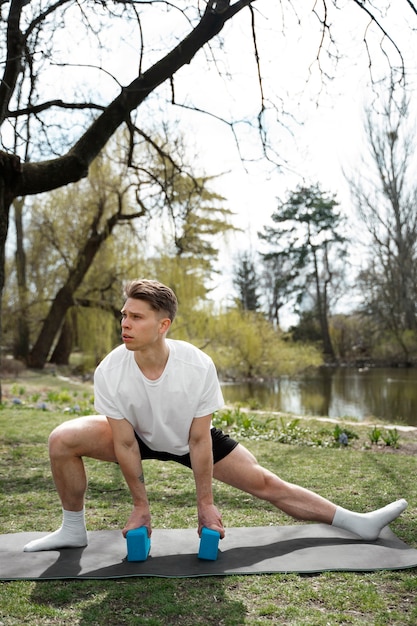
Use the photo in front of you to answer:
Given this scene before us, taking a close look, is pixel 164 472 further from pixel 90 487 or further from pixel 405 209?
pixel 405 209

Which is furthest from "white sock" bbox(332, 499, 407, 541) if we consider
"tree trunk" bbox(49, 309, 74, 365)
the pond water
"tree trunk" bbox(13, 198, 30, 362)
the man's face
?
"tree trunk" bbox(49, 309, 74, 365)

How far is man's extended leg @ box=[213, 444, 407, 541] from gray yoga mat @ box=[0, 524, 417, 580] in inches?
2.7

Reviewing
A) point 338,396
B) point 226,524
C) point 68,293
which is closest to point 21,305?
point 68,293

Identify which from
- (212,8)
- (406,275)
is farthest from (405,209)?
(212,8)

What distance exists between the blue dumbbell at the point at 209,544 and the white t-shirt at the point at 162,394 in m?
0.40

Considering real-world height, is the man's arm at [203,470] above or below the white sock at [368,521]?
above

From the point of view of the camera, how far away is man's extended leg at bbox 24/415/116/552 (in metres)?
2.91

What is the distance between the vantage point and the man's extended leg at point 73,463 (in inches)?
115

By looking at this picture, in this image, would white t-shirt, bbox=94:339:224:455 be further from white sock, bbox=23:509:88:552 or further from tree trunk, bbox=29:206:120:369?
tree trunk, bbox=29:206:120:369

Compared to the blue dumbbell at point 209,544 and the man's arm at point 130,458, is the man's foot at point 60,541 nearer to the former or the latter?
the man's arm at point 130,458

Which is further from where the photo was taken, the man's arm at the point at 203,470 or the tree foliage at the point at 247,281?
the tree foliage at the point at 247,281

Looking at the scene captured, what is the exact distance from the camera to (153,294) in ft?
9.20

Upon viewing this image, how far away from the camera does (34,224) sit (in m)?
18.8

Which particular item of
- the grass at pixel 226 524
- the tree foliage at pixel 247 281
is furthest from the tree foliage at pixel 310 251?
the grass at pixel 226 524
